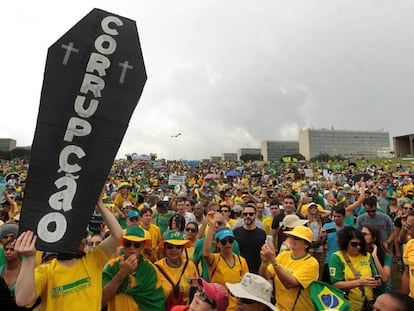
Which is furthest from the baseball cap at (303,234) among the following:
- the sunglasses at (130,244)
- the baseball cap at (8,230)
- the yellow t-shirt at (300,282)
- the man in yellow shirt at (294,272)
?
the baseball cap at (8,230)

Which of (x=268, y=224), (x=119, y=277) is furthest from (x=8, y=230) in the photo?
(x=268, y=224)

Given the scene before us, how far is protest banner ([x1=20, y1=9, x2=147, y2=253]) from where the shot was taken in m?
2.47

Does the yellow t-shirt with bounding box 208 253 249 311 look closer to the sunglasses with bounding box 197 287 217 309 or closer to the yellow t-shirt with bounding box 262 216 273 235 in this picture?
the sunglasses with bounding box 197 287 217 309

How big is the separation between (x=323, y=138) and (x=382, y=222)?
15022cm

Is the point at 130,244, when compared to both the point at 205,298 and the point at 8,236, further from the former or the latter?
the point at 8,236

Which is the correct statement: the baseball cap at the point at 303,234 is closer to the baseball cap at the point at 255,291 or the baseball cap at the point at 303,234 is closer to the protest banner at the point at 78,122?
the baseball cap at the point at 255,291

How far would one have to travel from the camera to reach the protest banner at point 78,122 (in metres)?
2.47

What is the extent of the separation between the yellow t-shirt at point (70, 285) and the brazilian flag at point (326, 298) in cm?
199

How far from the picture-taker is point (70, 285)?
267 centimetres

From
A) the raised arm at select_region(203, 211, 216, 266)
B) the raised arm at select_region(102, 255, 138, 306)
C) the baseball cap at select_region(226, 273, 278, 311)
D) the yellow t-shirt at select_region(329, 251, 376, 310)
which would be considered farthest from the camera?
the raised arm at select_region(203, 211, 216, 266)

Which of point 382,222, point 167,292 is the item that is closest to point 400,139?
point 382,222

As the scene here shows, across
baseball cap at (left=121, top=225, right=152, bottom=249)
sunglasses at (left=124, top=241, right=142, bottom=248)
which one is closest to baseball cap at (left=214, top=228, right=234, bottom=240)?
baseball cap at (left=121, top=225, right=152, bottom=249)

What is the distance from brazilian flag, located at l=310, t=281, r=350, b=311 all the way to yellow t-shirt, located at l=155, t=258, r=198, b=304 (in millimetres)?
1260

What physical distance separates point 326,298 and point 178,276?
1501 mm
